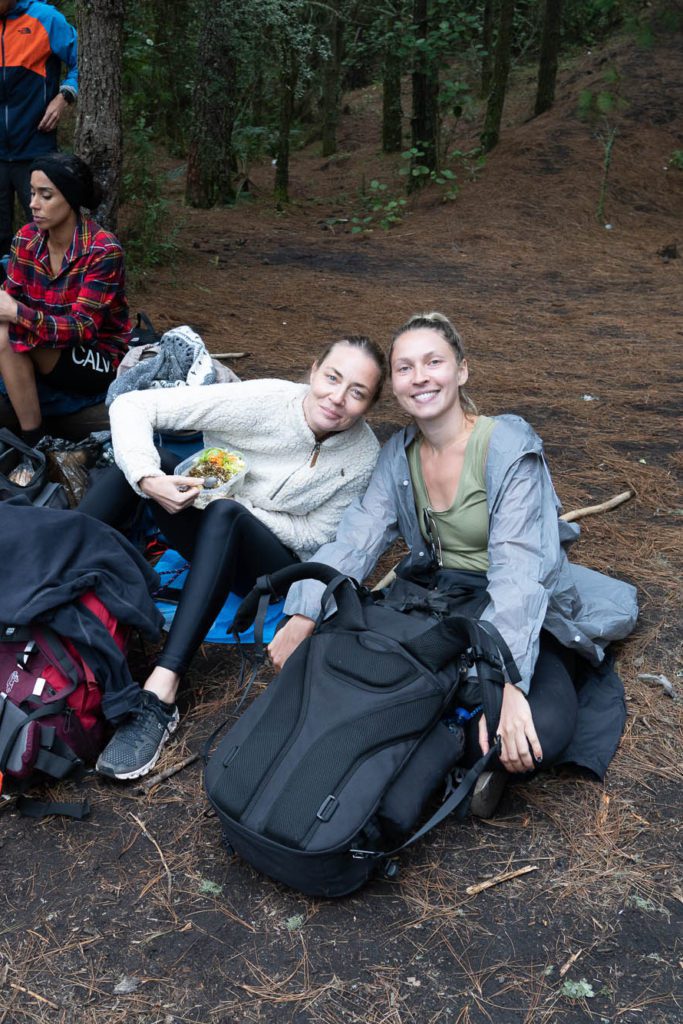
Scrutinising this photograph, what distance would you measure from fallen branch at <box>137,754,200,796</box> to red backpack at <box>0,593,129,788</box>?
0.17m

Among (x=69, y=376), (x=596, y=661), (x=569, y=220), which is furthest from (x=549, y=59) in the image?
(x=596, y=661)

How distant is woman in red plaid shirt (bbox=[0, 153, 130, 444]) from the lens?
13.0 ft

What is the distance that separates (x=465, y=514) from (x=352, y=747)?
2.89 feet

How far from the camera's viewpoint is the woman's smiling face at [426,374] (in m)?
2.65

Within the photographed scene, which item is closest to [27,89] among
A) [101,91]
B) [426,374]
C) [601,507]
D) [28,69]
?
[28,69]

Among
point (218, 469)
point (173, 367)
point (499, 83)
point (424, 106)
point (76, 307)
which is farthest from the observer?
point (499, 83)

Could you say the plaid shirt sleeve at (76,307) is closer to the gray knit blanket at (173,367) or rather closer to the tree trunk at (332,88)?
the gray knit blanket at (173,367)

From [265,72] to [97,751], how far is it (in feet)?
37.5

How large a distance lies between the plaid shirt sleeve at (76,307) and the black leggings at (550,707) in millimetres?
2552

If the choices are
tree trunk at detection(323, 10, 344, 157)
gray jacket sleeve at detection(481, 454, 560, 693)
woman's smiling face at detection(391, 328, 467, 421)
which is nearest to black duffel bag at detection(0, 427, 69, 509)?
woman's smiling face at detection(391, 328, 467, 421)

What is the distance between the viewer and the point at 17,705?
2.47m

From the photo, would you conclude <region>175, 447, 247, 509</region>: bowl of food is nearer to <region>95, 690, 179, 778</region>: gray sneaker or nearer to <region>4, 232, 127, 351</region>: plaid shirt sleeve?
<region>95, 690, 179, 778</region>: gray sneaker

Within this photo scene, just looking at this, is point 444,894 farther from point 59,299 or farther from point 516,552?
point 59,299

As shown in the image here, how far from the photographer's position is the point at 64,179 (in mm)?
3941
